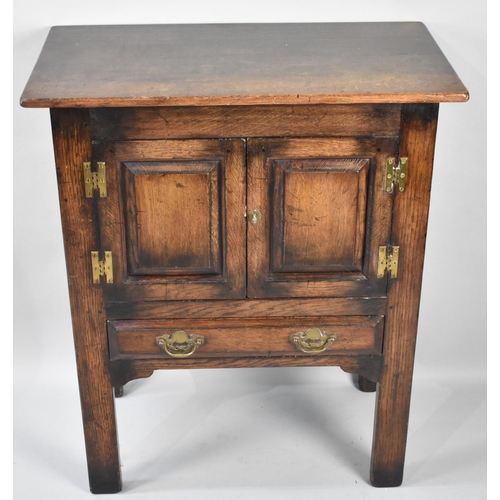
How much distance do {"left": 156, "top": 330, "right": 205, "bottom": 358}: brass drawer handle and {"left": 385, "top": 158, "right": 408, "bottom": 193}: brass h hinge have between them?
61 centimetres

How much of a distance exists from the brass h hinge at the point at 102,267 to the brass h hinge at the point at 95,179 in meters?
0.16

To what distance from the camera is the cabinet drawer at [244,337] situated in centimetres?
275

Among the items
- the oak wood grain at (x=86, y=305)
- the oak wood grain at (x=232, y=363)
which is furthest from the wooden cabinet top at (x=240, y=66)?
the oak wood grain at (x=232, y=363)

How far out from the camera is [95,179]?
100 inches

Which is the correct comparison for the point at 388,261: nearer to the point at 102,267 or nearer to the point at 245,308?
the point at 245,308

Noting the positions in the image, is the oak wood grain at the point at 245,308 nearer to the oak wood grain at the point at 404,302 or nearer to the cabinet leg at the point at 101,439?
the oak wood grain at the point at 404,302

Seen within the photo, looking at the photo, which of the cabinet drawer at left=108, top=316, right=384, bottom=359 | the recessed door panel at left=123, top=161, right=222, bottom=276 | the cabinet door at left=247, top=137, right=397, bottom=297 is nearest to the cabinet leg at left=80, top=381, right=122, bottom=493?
the cabinet drawer at left=108, top=316, right=384, bottom=359

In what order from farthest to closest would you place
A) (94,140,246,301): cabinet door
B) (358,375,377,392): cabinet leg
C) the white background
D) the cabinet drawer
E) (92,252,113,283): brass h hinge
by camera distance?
(358,375,377,392): cabinet leg < the white background < the cabinet drawer < (92,252,113,283): brass h hinge < (94,140,246,301): cabinet door

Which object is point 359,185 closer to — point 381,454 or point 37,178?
point 381,454

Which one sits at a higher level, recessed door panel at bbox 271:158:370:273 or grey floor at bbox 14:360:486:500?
recessed door panel at bbox 271:158:370:273

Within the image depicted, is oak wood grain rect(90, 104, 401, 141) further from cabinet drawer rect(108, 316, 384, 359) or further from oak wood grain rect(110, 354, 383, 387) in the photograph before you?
oak wood grain rect(110, 354, 383, 387)

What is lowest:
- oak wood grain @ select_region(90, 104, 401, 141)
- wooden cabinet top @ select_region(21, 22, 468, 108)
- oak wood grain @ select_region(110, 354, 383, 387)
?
oak wood grain @ select_region(110, 354, 383, 387)

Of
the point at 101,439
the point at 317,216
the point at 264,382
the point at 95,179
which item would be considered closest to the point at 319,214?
the point at 317,216

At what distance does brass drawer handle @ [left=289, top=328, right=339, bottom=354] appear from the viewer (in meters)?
2.76
